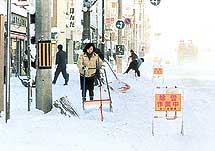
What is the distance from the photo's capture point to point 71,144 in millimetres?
9844

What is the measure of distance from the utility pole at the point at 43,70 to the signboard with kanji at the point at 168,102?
3.26m

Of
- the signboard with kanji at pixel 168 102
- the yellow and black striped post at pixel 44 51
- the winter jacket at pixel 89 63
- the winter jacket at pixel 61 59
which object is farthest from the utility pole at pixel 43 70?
the winter jacket at pixel 61 59

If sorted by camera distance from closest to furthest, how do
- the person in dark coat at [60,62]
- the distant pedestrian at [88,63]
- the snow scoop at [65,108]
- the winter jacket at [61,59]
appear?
the snow scoop at [65,108]
the distant pedestrian at [88,63]
the person in dark coat at [60,62]
the winter jacket at [61,59]

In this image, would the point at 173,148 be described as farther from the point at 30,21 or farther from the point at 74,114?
the point at 30,21

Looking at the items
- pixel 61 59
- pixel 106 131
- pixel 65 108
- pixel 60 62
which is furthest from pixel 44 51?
pixel 61 59

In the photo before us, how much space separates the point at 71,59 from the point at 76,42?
1.95 meters

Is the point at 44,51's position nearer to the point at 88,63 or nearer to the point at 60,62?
the point at 88,63

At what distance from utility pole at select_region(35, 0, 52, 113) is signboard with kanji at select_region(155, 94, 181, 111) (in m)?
3.26

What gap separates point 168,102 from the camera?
444 inches

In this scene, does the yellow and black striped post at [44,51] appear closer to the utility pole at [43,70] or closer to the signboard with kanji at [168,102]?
the utility pole at [43,70]

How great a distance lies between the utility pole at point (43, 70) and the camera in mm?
13242

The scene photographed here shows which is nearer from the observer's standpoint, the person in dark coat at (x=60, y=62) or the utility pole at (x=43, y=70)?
the utility pole at (x=43, y=70)

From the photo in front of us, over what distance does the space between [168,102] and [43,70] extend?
341 centimetres

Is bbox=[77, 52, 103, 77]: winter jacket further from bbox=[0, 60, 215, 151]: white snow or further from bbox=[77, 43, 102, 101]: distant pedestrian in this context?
bbox=[0, 60, 215, 151]: white snow
